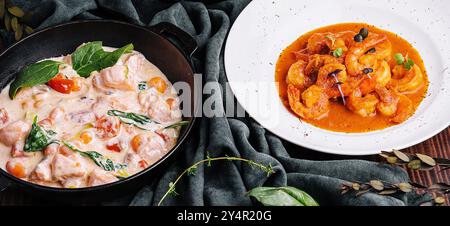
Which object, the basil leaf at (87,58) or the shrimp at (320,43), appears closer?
the basil leaf at (87,58)

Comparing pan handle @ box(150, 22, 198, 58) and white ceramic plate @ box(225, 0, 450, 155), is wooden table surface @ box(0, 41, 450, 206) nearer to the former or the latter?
white ceramic plate @ box(225, 0, 450, 155)

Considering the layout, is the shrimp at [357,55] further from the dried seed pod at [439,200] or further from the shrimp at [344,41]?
the dried seed pod at [439,200]

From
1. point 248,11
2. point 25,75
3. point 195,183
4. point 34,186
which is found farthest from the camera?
point 248,11

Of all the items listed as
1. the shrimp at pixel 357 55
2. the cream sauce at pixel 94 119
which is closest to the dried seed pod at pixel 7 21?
the cream sauce at pixel 94 119

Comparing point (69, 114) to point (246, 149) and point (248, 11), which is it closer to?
point (246, 149)

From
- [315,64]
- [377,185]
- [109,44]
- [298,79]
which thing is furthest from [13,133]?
[377,185]

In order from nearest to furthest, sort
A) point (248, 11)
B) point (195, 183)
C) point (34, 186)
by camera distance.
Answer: point (34, 186) < point (195, 183) < point (248, 11)
